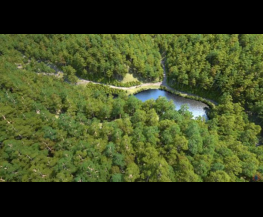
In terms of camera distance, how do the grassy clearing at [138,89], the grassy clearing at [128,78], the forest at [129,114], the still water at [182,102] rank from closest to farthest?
the forest at [129,114] < the still water at [182,102] < the grassy clearing at [138,89] < the grassy clearing at [128,78]

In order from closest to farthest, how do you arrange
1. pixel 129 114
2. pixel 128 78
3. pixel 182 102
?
pixel 129 114, pixel 182 102, pixel 128 78

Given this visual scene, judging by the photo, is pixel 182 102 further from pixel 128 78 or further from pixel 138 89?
pixel 128 78

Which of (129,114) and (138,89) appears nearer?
(129,114)

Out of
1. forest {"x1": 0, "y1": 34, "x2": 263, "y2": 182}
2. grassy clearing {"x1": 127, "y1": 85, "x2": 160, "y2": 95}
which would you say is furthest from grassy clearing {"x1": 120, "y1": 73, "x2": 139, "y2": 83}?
grassy clearing {"x1": 127, "y1": 85, "x2": 160, "y2": 95}

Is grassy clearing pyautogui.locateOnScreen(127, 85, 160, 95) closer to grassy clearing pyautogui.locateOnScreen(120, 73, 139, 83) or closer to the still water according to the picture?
the still water

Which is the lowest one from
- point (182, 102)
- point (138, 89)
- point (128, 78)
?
point (182, 102)

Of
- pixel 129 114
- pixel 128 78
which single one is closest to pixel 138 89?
pixel 128 78

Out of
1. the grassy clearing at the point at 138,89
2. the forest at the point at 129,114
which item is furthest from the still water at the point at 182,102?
the forest at the point at 129,114

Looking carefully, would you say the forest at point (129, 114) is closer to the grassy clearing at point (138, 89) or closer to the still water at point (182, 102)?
the grassy clearing at point (138, 89)
